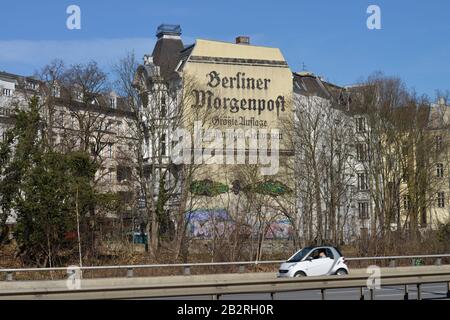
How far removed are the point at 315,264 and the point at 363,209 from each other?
31836 mm

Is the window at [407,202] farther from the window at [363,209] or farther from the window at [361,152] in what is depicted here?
the window at [363,209]

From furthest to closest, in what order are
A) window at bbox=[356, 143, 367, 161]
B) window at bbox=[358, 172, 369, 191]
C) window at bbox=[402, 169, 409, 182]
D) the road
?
window at bbox=[358, 172, 369, 191]
window at bbox=[356, 143, 367, 161]
window at bbox=[402, 169, 409, 182]
the road

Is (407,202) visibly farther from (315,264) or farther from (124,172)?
(315,264)

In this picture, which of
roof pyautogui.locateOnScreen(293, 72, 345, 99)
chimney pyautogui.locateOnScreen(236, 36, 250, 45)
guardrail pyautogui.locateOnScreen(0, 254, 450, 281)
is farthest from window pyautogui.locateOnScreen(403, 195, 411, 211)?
chimney pyautogui.locateOnScreen(236, 36, 250, 45)

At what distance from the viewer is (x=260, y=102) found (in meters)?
65.6

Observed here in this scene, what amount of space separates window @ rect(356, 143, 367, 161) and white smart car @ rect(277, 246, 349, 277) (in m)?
24.0

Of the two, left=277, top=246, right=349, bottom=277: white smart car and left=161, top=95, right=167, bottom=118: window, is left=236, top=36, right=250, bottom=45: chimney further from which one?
left=277, top=246, right=349, bottom=277: white smart car

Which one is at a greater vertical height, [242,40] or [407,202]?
[242,40]

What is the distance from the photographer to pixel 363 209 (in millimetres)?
62094

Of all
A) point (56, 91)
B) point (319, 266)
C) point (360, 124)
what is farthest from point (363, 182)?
point (319, 266)

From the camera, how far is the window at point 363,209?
61.2 m

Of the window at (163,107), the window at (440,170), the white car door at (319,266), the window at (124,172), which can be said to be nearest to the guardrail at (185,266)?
the white car door at (319,266)

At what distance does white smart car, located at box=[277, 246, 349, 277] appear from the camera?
30828 mm

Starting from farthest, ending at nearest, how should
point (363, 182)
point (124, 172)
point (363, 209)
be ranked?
1. point (363, 209)
2. point (363, 182)
3. point (124, 172)
